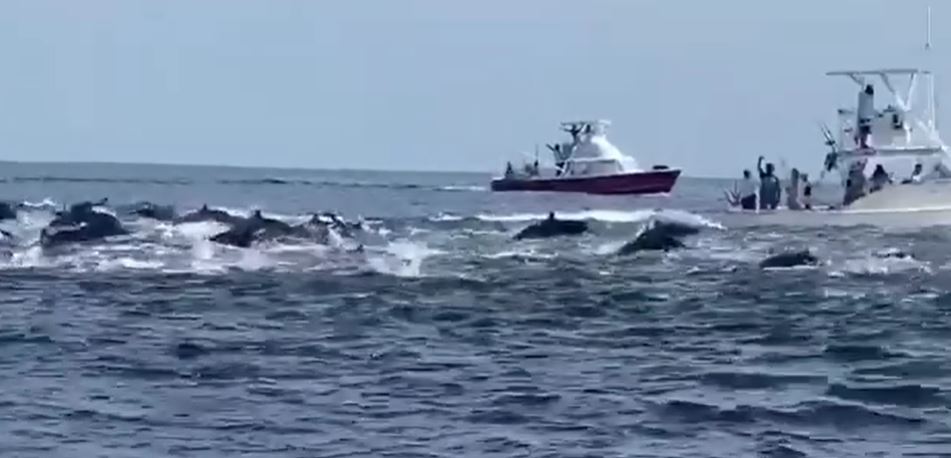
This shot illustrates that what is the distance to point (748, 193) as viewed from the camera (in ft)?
220

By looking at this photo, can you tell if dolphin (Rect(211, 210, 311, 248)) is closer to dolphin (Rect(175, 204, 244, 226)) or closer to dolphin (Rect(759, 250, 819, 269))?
dolphin (Rect(175, 204, 244, 226))

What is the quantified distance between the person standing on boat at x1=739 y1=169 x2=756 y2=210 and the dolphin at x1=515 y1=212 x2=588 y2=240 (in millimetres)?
8976

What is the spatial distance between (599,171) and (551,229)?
50.9m

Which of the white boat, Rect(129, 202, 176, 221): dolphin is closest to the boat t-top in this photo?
the white boat

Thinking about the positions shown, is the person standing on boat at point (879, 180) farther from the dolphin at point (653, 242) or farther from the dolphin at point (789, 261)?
the dolphin at point (789, 261)

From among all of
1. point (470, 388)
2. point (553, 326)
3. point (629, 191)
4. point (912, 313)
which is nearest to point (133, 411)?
point (470, 388)

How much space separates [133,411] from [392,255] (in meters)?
27.3

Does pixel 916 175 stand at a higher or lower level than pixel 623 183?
higher

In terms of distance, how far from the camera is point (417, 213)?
280 feet

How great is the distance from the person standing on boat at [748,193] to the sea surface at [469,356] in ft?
73.8

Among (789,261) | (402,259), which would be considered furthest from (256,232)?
(789,261)

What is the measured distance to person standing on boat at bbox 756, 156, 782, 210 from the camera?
6097 centimetres

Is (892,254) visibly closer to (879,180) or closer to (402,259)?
(402,259)

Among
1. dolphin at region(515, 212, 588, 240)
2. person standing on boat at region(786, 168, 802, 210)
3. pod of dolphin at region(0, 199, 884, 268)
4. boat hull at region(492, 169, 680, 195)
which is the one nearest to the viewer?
pod of dolphin at region(0, 199, 884, 268)
